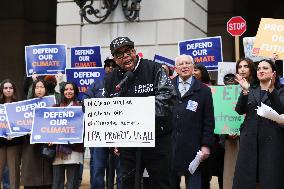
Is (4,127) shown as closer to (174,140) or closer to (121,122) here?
(174,140)

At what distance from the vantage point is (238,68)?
7.59 metres

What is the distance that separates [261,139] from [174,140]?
124 centimetres

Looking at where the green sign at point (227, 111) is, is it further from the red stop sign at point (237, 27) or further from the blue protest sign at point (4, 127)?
the blue protest sign at point (4, 127)

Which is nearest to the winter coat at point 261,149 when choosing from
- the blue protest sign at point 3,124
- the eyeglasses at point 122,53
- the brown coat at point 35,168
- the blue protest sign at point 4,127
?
the eyeglasses at point 122,53

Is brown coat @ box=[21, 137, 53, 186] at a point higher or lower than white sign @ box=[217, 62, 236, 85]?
lower

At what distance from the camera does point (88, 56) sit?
35.7 feet

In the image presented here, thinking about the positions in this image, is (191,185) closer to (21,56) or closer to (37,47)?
(37,47)

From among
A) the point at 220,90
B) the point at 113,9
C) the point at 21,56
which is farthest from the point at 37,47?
the point at 21,56

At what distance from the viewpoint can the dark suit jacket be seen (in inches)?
294

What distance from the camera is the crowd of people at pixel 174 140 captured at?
598 cm

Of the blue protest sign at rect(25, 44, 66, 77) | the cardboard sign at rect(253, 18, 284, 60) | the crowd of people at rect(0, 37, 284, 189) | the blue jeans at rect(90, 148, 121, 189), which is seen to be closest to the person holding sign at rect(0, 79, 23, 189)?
the crowd of people at rect(0, 37, 284, 189)

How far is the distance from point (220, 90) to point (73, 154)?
2390mm

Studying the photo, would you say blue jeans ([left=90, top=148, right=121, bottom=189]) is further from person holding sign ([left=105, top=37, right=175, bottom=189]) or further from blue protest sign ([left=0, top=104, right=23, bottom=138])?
person holding sign ([left=105, top=37, right=175, bottom=189])

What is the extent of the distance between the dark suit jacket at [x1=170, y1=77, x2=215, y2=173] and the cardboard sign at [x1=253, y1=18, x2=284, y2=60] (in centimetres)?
98
